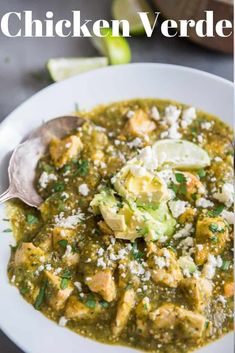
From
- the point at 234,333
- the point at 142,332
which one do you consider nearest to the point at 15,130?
the point at 142,332

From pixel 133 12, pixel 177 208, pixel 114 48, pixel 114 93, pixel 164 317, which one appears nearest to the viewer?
pixel 164 317

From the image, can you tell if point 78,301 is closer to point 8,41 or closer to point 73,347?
point 73,347

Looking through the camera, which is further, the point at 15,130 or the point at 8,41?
the point at 8,41

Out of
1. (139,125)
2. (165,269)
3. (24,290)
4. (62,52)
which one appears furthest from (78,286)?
(62,52)

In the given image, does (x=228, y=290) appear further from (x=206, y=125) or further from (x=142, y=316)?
(x=206, y=125)

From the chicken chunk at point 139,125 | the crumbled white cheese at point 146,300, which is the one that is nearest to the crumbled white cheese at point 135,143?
the chicken chunk at point 139,125
